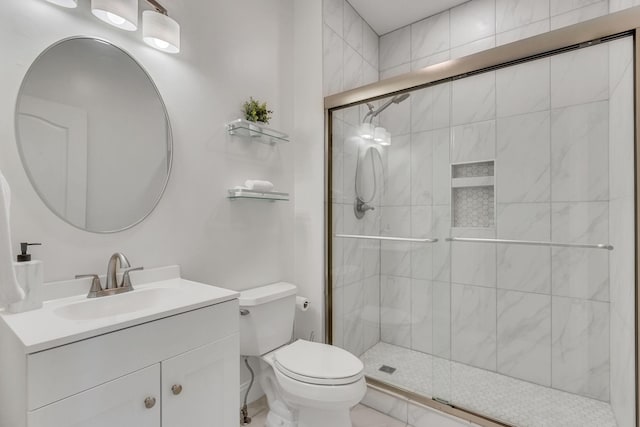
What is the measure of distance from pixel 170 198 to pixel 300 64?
1314mm

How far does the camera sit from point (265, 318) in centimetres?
168

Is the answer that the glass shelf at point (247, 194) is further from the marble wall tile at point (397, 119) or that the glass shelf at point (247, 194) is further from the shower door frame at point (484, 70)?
the marble wall tile at point (397, 119)

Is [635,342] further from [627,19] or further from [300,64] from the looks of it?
[300,64]

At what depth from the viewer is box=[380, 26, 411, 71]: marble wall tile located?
268cm

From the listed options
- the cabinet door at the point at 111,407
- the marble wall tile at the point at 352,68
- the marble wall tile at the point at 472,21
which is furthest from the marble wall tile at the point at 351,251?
the marble wall tile at the point at 472,21

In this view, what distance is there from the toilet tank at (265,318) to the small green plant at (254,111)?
0.99 metres

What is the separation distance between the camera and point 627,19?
4.08 feet

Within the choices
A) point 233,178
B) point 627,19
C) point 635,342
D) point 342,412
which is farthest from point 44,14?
point 635,342

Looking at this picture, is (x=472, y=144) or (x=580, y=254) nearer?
(x=580, y=254)

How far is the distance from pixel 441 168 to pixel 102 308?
183 centimetres

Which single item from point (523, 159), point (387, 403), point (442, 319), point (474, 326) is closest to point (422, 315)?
point (442, 319)

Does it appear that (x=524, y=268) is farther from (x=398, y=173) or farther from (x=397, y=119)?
(x=397, y=119)

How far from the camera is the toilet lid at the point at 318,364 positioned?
1.39 meters

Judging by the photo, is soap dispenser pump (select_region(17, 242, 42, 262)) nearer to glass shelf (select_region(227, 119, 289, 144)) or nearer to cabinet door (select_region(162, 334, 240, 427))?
cabinet door (select_region(162, 334, 240, 427))
